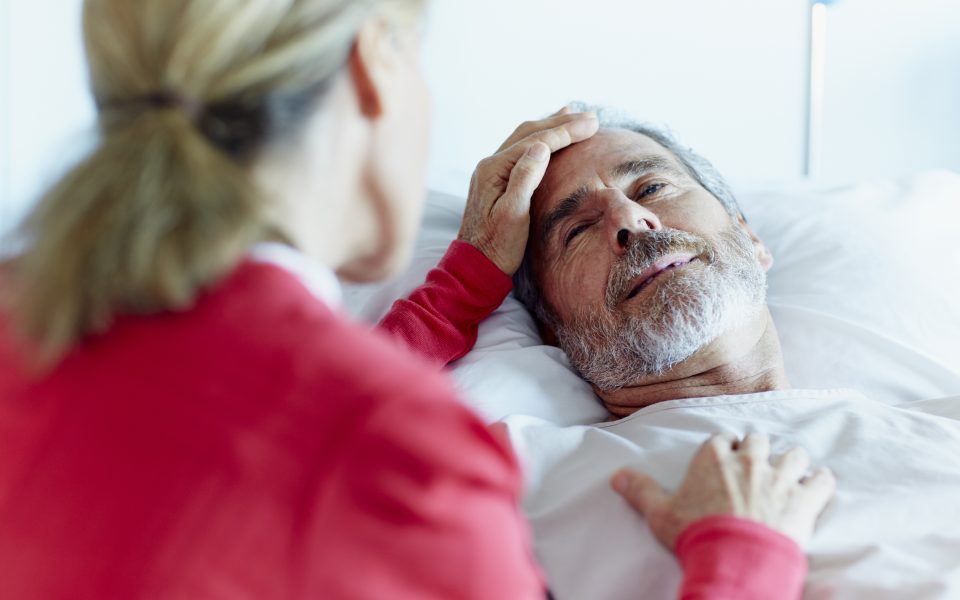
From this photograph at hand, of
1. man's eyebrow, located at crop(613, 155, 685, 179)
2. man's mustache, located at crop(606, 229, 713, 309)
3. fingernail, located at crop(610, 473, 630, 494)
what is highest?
man's eyebrow, located at crop(613, 155, 685, 179)

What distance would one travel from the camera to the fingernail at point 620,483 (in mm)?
1094

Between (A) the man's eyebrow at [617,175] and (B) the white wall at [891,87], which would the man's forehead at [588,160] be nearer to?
(A) the man's eyebrow at [617,175]

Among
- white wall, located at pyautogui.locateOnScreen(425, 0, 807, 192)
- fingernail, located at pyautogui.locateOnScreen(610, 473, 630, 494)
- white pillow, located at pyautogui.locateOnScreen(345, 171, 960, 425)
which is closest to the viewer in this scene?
fingernail, located at pyautogui.locateOnScreen(610, 473, 630, 494)

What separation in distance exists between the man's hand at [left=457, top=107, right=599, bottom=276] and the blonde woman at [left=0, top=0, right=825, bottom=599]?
762 mm

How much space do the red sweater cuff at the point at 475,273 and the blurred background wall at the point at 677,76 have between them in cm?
48

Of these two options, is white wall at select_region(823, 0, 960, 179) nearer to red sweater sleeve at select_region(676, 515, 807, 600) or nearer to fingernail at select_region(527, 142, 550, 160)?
fingernail at select_region(527, 142, 550, 160)

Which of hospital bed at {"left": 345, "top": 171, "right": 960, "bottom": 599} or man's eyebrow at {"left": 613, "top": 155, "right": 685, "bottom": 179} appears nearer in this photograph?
hospital bed at {"left": 345, "top": 171, "right": 960, "bottom": 599}

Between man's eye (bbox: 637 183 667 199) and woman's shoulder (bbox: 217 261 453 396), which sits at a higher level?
woman's shoulder (bbox: 217 261 453 396)

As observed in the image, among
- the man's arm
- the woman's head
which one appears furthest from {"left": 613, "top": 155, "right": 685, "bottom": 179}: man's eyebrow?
the woman's head

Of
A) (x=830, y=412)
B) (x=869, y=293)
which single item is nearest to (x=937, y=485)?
(x=830, y=412)

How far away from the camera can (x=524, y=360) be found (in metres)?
1.46

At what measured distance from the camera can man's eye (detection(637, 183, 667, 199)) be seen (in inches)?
57.8

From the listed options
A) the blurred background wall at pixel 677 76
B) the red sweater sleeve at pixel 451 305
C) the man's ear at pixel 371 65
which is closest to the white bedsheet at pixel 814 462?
the red sweater sleeve at pixel 451 305

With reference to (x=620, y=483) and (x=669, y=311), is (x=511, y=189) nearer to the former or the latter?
(x=669, y=311)
